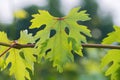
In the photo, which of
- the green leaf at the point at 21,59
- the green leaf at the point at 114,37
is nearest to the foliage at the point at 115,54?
the green leaf at the point at 114,37

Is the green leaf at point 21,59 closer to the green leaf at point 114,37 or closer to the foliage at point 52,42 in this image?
the foliage at point 52,42

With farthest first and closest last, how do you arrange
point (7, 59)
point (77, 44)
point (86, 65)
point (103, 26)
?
1. point (103, 26)
2. point (86, 65)
3. point (7, 59)
4. point (77, 44)

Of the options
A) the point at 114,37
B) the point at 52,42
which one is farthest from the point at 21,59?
the point at 114,37

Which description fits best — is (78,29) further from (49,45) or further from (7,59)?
(7,59)

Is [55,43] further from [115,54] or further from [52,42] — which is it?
[115,54]

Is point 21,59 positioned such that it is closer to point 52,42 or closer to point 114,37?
point 52,42

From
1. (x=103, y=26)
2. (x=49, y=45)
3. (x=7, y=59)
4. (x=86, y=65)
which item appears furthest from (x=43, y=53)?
(x=103, y=26)

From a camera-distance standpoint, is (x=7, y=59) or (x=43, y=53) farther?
(x=7, y=59)

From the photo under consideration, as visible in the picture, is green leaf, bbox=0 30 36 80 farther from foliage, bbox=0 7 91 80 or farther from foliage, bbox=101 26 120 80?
foliage, bbox=101 26 120 80
